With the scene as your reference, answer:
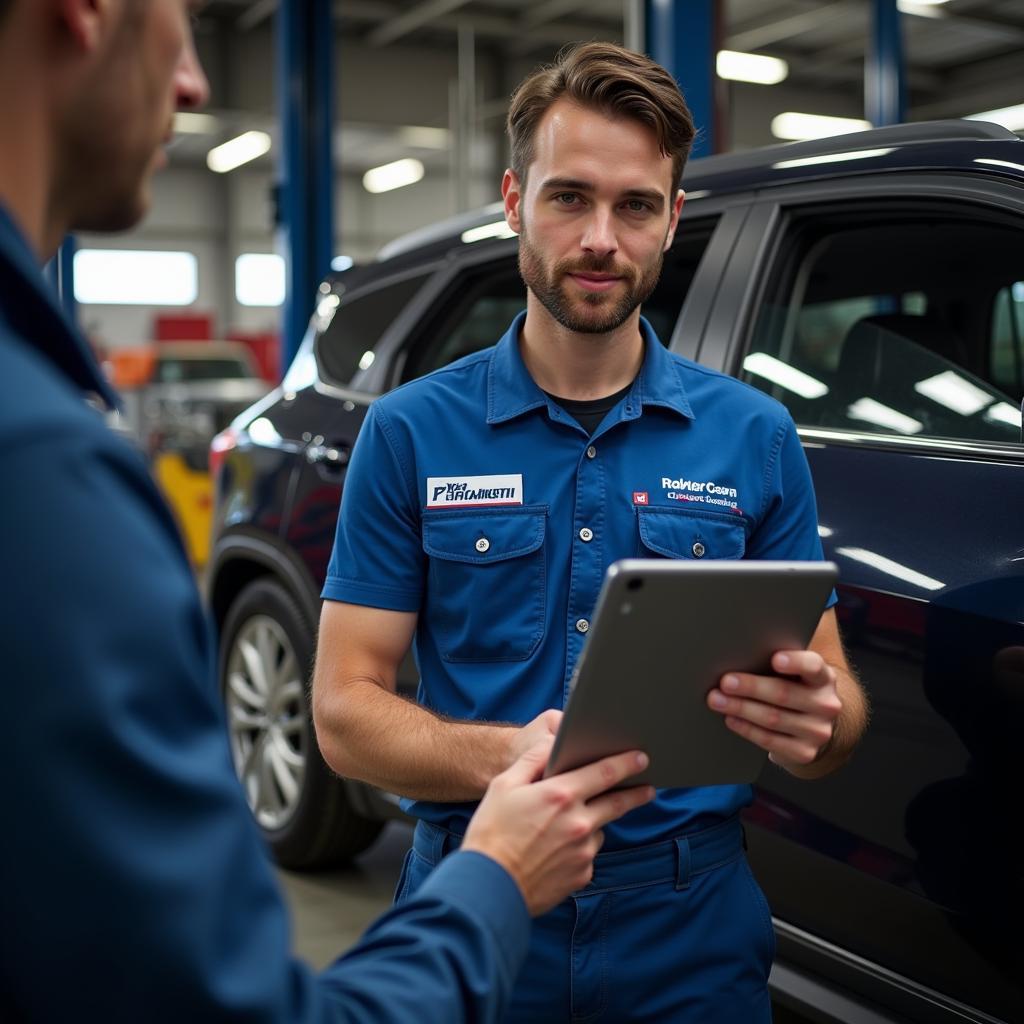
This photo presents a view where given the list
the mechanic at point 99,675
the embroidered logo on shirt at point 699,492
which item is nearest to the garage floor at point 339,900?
the embroidered logo on shirt at point 699,492

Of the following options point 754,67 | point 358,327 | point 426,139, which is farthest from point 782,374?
point 426,139

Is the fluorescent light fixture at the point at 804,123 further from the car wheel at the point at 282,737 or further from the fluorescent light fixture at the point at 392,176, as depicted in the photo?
the car wheel at the point at 282,737

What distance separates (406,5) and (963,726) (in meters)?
13.3

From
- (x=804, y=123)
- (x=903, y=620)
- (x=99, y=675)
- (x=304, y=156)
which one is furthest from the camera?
(x=804, y=123)

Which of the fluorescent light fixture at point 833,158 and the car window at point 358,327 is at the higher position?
the fluorescent light fixture at point 833,158

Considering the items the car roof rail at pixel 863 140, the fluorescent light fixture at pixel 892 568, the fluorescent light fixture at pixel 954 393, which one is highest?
the car roof rail at pixel 863 140

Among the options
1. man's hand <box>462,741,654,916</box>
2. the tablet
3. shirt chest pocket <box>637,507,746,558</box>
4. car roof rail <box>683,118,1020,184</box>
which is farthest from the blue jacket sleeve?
car roof rail <box>683,118,1020,184</box>

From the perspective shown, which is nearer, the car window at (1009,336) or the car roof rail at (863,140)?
the car roof rail at (863,140)

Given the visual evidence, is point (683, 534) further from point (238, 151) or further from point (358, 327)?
point (238, 151)

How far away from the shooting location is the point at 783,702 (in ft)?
4.15

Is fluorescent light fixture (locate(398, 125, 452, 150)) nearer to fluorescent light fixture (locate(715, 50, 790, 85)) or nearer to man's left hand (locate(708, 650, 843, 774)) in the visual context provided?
fluorescent light fixture (locate(715, 50, 790, 85))

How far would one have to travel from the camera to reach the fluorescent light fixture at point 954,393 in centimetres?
225

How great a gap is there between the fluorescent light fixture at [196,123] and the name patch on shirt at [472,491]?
56.5ft

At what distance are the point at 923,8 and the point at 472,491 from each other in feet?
42.3
